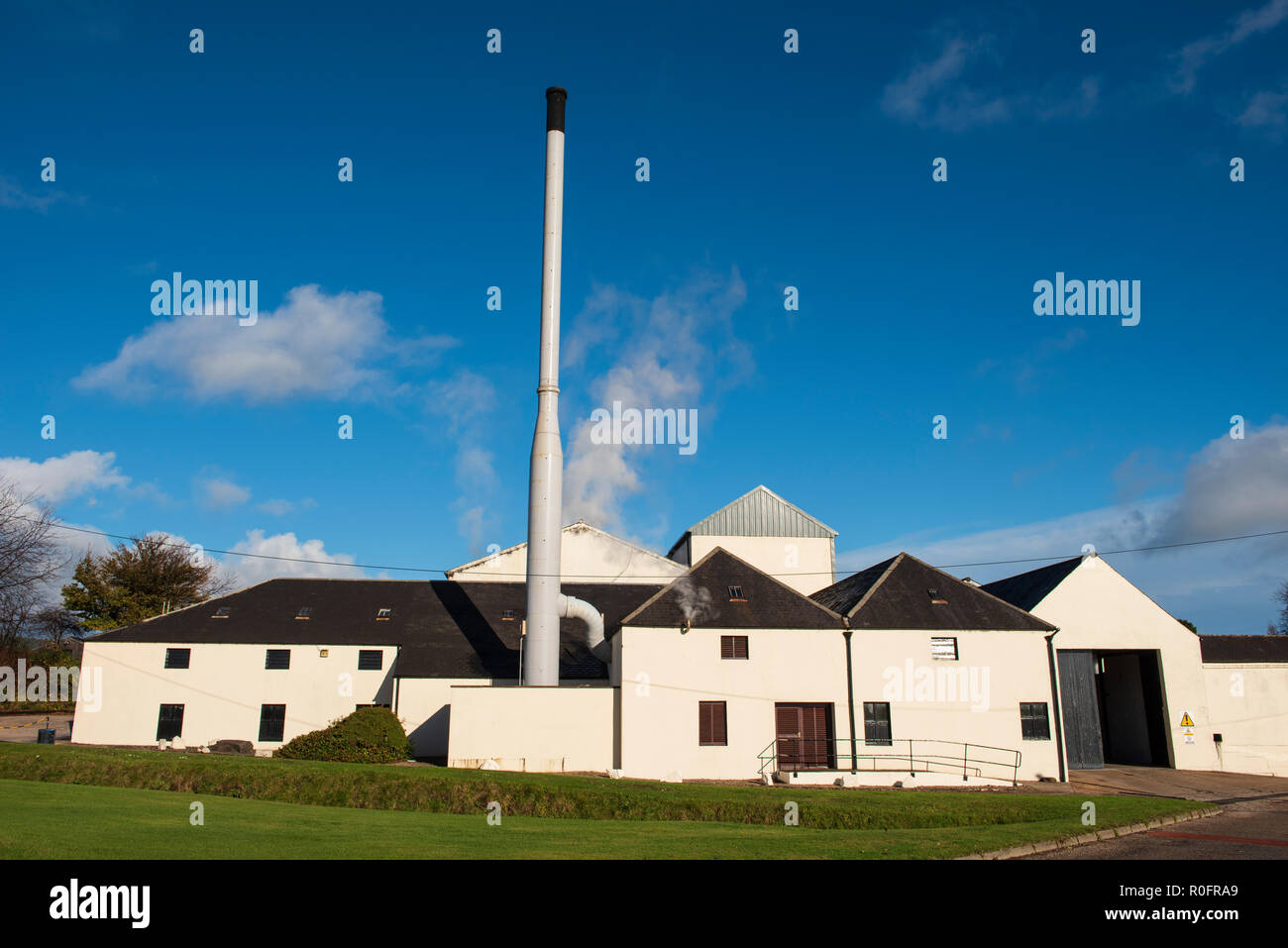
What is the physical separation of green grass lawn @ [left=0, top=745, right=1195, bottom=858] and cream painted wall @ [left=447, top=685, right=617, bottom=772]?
5.36 meters

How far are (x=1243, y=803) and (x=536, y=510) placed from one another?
23.1 metres

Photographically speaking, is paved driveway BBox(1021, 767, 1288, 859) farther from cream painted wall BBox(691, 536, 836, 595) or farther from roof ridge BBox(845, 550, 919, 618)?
cream painted wall BBox(691, 536, 836, 595)

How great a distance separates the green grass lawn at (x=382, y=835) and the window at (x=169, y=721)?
1805 centimetres

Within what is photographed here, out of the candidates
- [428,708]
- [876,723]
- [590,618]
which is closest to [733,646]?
[876,723]

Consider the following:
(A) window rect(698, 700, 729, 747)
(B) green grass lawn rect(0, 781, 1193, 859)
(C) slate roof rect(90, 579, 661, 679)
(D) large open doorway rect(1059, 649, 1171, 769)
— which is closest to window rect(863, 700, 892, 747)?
(A) window rect(698, 700, 729, 747)

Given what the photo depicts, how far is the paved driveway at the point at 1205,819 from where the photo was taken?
507 inches

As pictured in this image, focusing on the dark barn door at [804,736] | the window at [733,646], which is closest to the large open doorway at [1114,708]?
the dark barn door at [804,736]

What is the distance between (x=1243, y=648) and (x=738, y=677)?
2311 centimetres

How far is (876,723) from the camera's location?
27.9 metres

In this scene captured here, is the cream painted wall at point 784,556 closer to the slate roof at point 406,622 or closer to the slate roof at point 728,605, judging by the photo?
the slate roof at point 406,622

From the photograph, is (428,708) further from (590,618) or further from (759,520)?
(759,520)

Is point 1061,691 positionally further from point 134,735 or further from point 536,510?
point 134,735
